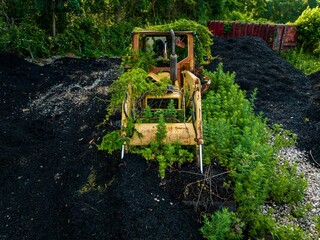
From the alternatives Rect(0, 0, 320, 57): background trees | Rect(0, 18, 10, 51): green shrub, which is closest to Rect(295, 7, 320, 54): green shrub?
Rect(0, 0, 320, 57): background trees

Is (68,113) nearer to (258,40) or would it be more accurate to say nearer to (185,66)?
(185,66)

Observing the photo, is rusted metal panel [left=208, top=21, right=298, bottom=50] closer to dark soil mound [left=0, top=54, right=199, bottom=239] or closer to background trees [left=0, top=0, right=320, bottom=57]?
background trees [left=0, top=0, right=320, bottom=57]

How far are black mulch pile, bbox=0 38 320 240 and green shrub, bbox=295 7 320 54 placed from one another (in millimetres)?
5487

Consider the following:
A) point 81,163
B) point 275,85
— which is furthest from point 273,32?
point 81,163

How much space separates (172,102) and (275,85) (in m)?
5.20

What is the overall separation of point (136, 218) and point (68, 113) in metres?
4.22

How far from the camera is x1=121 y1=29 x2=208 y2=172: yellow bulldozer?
4.63m

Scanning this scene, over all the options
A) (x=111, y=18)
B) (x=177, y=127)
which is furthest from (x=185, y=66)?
(x=111, y=18)

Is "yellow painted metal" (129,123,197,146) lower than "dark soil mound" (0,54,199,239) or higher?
higher

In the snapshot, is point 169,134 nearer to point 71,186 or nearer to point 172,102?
point 172,102

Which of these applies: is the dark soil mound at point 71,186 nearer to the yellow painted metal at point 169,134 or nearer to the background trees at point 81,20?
the yellow painted metal at point 169,134

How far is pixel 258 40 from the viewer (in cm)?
1341

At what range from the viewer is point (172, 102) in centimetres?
504

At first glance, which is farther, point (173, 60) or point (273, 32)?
point (273, 32)
